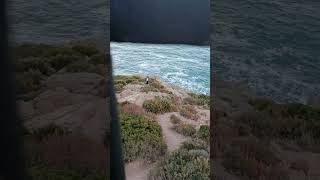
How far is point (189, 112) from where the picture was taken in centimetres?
466

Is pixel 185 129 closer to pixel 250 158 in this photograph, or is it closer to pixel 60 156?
pixel 250 158

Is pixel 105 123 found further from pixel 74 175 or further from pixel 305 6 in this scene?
pixel 305 6

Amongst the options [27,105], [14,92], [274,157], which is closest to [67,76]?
[27,105]

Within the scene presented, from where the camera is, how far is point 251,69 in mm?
3998

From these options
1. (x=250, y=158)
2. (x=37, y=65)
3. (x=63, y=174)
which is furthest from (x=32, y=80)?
(x=250, y=158)

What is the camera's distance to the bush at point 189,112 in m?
4.60

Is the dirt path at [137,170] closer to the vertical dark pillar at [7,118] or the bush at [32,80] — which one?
the bush at [32,80]

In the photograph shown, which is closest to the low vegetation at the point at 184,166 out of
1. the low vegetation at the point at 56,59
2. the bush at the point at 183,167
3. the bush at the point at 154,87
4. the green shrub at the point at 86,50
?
the bush at the point at 183,167

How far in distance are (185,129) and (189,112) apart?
0.25 m

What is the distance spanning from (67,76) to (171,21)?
60.5 inches

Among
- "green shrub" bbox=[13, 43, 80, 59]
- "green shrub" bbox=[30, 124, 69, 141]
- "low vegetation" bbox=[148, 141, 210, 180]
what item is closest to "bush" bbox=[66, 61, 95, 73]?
"green shrub" bbox=[13, 43, 80, 59]

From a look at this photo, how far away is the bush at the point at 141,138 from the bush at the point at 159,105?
168mm

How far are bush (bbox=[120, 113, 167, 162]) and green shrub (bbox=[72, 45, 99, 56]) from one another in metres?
0.78

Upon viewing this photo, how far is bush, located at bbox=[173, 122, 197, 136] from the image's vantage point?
4445mm
